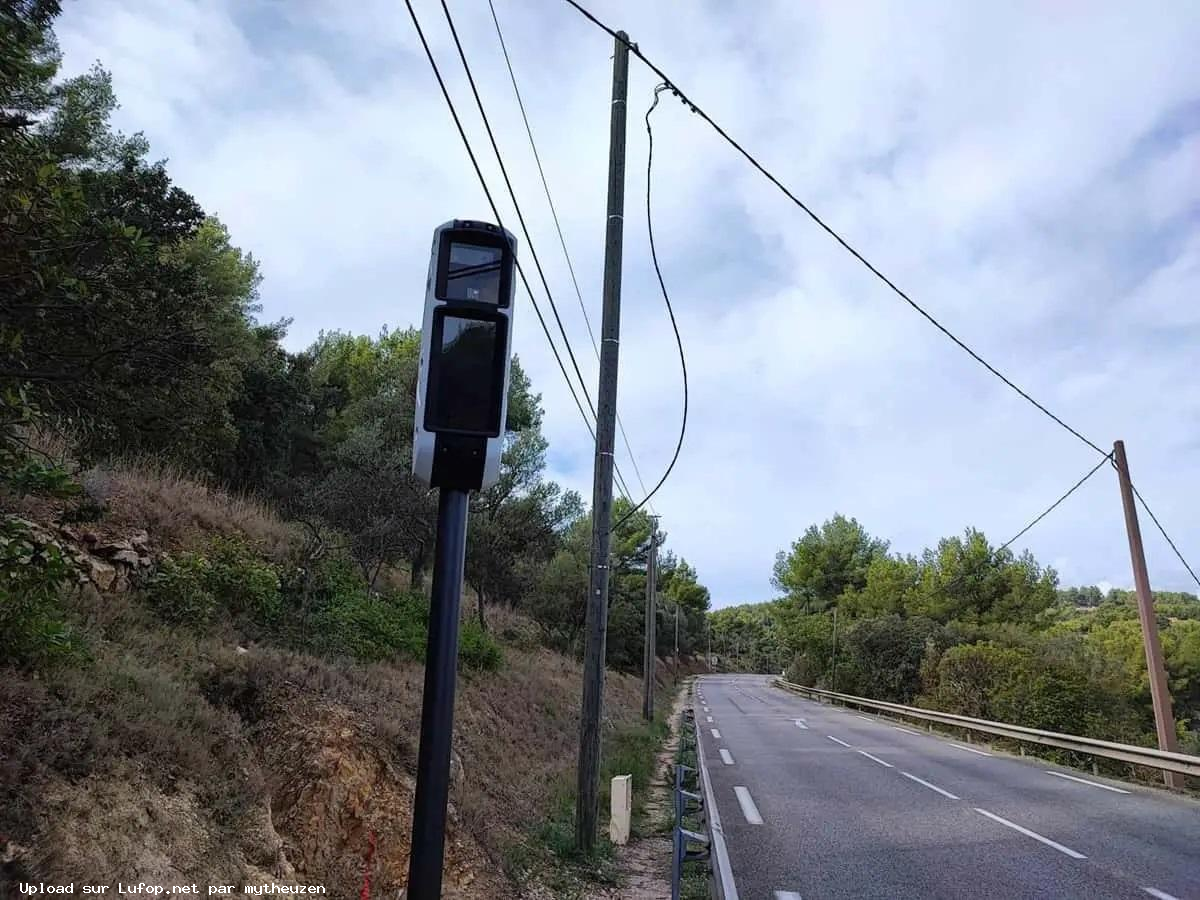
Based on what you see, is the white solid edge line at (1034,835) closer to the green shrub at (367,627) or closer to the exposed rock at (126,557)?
the green shrub at (367,627)

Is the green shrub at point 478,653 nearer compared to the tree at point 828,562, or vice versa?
the green shrub at point 478,653

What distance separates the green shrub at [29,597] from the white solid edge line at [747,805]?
28.0ft

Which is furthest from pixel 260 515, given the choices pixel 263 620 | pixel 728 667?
pixel 728 667

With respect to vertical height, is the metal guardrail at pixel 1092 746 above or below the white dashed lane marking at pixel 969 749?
above

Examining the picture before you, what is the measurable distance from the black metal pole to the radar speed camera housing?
0.24 m

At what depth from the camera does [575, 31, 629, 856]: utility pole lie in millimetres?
8234

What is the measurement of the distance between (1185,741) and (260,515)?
33040mm

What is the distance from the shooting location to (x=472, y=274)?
2.74 metres

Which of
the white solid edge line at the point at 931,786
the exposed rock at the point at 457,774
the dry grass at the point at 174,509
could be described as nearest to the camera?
the exposed rock at the point at 457,774

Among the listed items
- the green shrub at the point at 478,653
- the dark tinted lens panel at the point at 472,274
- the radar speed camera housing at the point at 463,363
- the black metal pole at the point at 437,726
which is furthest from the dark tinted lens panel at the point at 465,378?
the green shrub at the point at 478,653

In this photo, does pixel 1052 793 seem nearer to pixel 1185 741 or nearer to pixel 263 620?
pixel 263 620

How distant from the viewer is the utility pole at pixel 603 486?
8.23m

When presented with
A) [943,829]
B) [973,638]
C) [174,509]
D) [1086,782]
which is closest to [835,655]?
[973,638]

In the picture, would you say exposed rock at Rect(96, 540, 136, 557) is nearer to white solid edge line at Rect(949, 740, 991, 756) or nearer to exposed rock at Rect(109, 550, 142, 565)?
exposed rock at Rect(109, 550, 142, 565)
